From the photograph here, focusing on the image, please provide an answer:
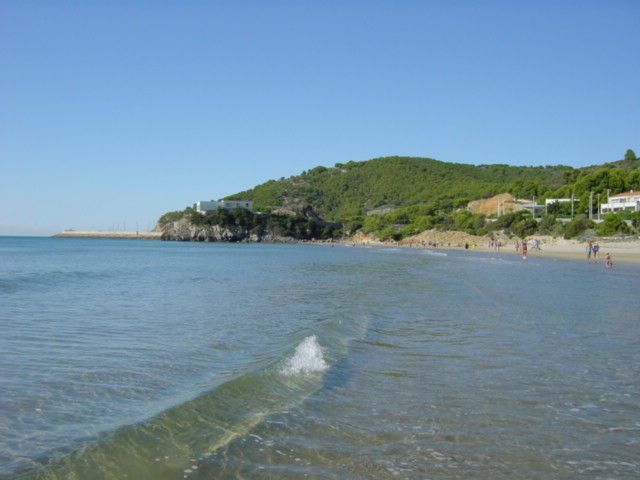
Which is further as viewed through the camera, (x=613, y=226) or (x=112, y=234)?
(x=112, y=234)

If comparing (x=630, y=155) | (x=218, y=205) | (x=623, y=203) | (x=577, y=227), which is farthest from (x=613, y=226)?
(x=218, y=205)

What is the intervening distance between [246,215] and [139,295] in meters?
128

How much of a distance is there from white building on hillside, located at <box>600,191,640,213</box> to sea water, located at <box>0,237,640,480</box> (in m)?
66.9

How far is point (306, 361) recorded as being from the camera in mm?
7723

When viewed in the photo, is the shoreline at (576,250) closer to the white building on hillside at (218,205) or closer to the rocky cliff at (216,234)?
the rocky cliff at (216,234)

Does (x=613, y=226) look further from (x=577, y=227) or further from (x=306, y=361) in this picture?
(x=306, y=361)

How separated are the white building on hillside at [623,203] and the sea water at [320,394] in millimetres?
66932

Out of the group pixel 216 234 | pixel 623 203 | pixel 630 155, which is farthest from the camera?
pixel 216 234

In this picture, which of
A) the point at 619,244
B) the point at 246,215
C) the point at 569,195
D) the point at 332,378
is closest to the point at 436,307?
the point at 332,378

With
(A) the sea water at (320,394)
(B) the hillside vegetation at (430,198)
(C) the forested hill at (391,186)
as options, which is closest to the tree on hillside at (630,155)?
(B) the hillside vegetation at (430,198)

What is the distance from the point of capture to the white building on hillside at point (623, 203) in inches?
2753

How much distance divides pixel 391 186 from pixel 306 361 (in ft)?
558

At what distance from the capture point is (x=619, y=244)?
53969 mm

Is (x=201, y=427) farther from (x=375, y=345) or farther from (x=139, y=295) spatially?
(x=139, y=295)
